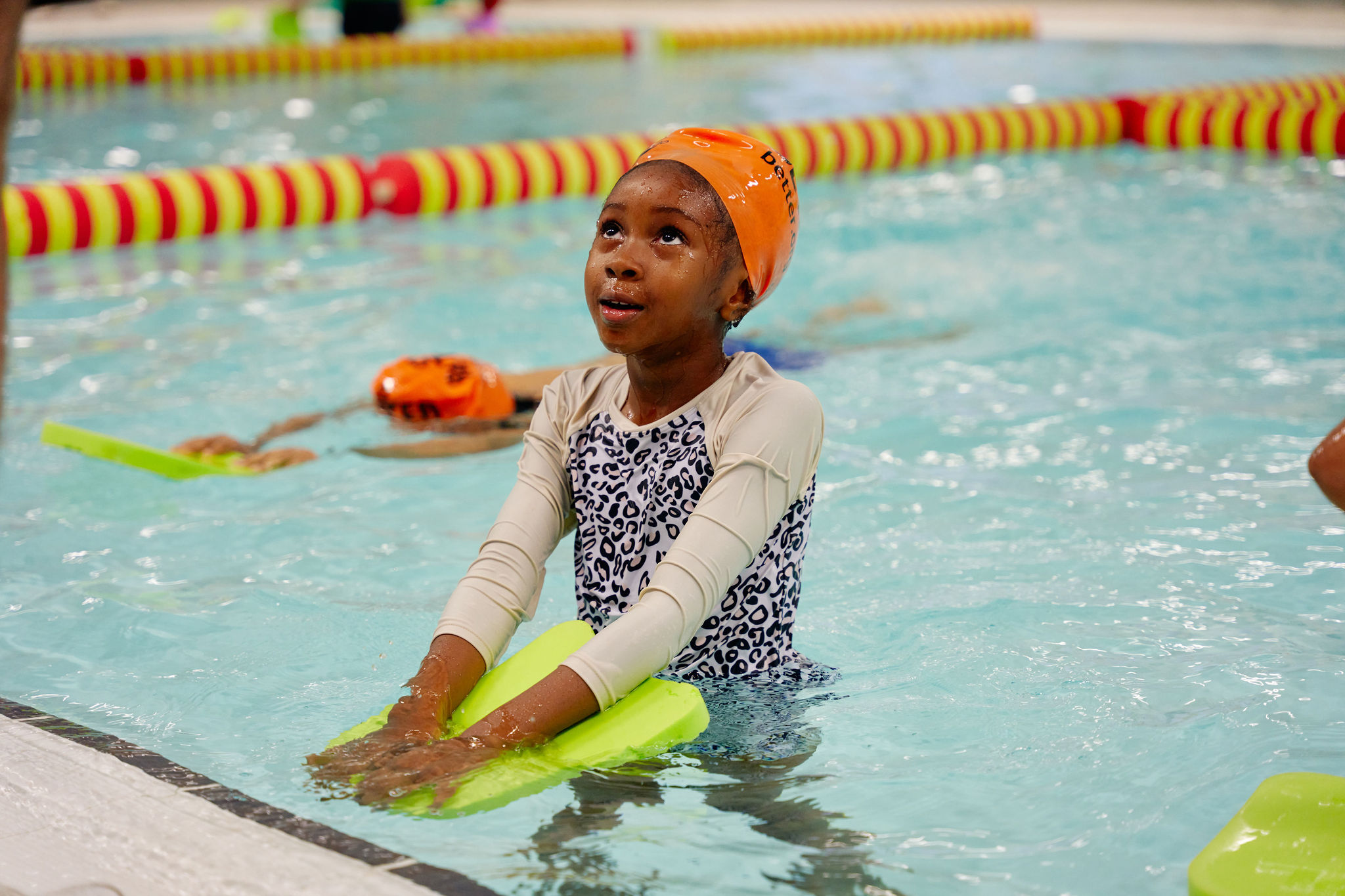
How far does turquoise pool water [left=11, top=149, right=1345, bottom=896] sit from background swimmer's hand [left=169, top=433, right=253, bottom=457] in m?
0.17

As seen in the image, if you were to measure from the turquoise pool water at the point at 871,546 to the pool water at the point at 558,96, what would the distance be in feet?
12.2

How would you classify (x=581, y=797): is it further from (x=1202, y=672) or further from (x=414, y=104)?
(x=414, y=104)

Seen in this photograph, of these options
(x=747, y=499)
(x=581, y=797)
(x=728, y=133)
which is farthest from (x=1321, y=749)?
(x=728, y=133)

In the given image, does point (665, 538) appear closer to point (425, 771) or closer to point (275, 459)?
point (425, 771)

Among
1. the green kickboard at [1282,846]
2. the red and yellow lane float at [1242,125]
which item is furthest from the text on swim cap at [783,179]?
the red and yellow lane float at [1242,125]

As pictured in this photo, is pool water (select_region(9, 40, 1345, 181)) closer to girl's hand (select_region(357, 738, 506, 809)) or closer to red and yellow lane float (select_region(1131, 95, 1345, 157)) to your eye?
red and yellow lane float (select_region(1131, 95, 1345, 157))

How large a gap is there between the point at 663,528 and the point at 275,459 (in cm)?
244

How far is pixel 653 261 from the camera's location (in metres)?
2.30

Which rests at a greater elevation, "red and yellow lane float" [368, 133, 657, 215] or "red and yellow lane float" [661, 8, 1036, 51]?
"red and yellow lane float" [661, 8, 1036, 51]

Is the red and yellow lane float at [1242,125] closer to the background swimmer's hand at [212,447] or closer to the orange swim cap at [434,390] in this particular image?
the orange swim cap at [434,390]

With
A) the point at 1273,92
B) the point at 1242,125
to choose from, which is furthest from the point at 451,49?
the point at 1242,125

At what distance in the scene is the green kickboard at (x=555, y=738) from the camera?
2064 mm

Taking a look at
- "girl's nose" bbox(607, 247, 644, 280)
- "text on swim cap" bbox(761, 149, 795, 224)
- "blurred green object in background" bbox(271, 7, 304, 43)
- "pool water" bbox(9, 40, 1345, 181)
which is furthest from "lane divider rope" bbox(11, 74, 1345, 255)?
"blurred green object in background" bbox(271, 7, 304, 43)

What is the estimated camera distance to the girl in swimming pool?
2.20 metres
